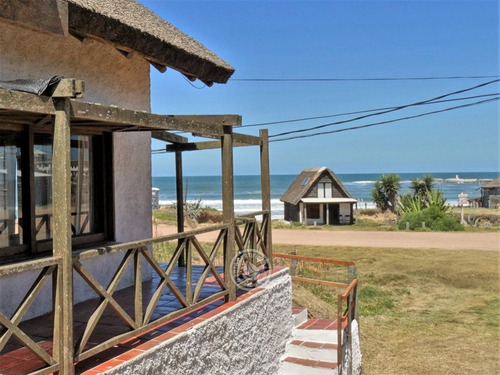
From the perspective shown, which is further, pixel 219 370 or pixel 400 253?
pixel 400 253

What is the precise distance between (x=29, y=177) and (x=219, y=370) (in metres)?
2.64

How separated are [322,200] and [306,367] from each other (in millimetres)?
26835

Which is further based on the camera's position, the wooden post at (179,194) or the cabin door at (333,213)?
the cabin door at (333,213)

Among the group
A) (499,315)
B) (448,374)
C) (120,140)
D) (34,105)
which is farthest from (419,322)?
(34,105)

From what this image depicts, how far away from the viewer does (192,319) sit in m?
4.75

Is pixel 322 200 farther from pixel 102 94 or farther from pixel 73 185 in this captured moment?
pixel 73 185

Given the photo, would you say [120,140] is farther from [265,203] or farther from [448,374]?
[448,374]

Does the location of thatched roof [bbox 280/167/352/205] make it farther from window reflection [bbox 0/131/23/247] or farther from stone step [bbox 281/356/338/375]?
window reflection [bbox 0/131/23/247]

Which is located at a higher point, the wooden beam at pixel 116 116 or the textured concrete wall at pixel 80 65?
the textured concrete wall at pixel 80 65

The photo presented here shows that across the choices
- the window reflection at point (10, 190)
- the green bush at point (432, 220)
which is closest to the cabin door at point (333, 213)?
the green bush at point (432, 220)

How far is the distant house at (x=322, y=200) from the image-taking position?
33219 mm

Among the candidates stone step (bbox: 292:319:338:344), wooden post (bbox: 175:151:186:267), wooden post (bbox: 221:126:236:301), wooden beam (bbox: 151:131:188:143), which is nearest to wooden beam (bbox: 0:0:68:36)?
wooden post (bbox: 221:126:236:301)

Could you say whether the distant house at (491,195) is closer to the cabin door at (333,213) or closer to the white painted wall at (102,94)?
the cabin door at (333,213)

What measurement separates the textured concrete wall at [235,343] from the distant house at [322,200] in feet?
86.7
